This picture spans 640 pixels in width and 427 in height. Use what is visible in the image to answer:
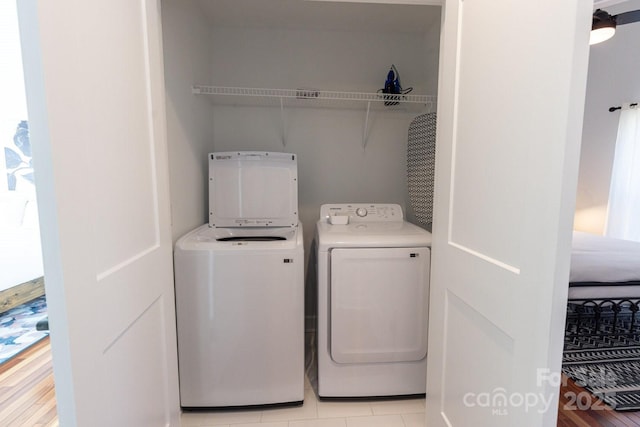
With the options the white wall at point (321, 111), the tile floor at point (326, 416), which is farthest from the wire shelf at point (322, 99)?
the tile floor at point (326, 416)

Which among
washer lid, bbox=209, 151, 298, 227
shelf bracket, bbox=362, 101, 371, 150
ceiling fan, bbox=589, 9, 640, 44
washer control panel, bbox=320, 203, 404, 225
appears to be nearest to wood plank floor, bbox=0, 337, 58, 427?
washer lid, bbox=209, 151, 298, 227

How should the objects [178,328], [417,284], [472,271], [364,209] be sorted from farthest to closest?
1. [364,209]
2. [417,284]
3. [178,328]
4. [472,271]

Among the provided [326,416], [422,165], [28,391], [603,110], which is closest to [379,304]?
[326,416]

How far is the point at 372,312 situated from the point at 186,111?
1585 mm

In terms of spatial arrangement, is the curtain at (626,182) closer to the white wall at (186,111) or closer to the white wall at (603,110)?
the white wall at (603,110)

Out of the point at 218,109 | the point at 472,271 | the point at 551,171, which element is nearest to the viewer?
the point at 551,171

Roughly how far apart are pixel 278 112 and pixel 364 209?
3.33 ft

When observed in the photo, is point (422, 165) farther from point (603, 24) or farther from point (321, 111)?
point (603, 24)

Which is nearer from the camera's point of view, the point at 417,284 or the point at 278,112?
the point at 417,284

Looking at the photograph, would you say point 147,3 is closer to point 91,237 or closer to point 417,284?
point 91,237

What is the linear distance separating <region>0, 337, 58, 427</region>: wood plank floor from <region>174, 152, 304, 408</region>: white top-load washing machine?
2.79 ft

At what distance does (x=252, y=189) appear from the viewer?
6.49ft

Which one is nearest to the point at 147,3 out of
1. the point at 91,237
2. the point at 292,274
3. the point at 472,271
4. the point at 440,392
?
the point at 91,237

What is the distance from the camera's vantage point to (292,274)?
59.8 inches
